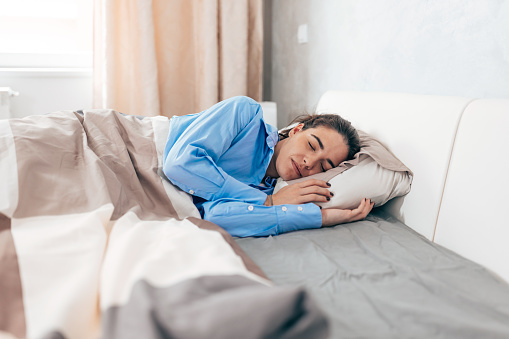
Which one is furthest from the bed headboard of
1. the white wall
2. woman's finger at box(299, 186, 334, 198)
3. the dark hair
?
the white wall

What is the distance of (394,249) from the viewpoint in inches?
36.7

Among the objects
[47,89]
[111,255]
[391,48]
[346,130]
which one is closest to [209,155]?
[346,130]

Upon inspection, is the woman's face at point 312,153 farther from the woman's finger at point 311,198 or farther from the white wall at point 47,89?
the white wall at point 47,89

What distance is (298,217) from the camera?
1.06m

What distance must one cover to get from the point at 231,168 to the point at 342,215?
1.30ft

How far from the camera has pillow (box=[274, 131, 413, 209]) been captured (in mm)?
1126

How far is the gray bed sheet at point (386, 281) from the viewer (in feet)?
2.07

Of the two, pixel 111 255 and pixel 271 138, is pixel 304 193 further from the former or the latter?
pixel 111 255

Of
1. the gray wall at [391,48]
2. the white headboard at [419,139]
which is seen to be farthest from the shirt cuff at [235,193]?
the gray wall at [391,48]

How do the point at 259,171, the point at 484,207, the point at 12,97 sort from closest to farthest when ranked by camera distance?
1. the point at 484,207
2. the point at 259,171
3. the point at 12,97

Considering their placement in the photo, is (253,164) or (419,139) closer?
(419,139)

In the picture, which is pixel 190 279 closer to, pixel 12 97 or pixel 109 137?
pixel 109 137

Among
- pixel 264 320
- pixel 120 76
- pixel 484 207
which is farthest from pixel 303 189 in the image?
pixel 120 76

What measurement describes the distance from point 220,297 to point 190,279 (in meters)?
0.09
